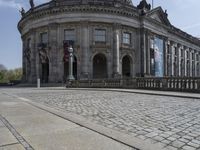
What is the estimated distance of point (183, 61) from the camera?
68938 millimetres

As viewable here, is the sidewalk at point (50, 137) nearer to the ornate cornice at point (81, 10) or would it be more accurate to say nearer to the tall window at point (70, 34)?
the tall window at point (70, 34)

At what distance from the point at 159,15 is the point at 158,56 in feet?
33.9

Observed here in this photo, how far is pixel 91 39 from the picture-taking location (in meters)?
42.6

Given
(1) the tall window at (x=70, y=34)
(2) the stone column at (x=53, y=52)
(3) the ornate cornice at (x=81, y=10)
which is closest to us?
(3) the ornate cornice at (x=81, y=10)

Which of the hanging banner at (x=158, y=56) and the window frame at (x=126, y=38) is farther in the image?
the hanging banner at (x=158, y=56)

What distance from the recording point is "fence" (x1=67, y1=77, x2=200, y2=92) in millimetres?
18219

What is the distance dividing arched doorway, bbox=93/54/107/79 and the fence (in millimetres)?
14484

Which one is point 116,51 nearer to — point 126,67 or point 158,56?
point 126,67

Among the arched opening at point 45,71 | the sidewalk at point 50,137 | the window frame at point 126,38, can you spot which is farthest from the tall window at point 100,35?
the sidewalk at point 50,137

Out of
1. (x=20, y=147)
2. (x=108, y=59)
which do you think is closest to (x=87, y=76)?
(x=108, y=59)

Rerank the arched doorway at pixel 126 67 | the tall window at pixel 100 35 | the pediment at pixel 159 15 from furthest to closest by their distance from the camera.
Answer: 1. the pediment at pixel 159 15
2. the arched doorway at pixel 126 67
3. the tall window at pixel 100 35

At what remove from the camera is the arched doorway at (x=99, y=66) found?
149 ft

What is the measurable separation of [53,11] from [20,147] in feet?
135

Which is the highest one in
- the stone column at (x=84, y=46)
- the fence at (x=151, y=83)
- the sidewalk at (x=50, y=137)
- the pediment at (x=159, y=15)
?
the pediment at (x=159, y=15)
